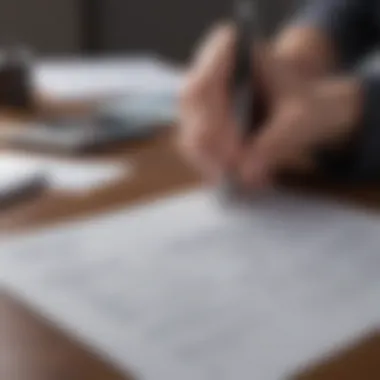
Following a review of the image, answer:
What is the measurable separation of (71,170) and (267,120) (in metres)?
0.21

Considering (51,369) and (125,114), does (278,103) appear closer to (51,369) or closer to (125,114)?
(125,114)

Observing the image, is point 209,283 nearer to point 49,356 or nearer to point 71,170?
point 49,356

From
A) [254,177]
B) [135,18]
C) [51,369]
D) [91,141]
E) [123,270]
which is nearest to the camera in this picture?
[51,369]

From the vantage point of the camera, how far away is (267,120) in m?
0.87

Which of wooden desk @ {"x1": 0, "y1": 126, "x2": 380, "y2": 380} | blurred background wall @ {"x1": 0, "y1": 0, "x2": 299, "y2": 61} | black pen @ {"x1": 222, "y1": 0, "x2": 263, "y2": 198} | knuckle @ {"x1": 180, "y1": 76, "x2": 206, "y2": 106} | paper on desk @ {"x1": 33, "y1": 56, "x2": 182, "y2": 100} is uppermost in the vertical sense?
blurred background wall @ {"x1": 0, "y1": 0, "x2": 299, "y2": 61}

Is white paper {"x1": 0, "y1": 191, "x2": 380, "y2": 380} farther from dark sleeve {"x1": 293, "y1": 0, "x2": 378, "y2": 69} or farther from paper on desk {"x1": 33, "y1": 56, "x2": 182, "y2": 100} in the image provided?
paper on desk {"x1": 33, "y1": 56, "x2": 182, "y2": 100}

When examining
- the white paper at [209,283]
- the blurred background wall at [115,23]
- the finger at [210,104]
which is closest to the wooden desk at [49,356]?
the white paper at [209,283]

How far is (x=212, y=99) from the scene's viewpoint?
0.86m

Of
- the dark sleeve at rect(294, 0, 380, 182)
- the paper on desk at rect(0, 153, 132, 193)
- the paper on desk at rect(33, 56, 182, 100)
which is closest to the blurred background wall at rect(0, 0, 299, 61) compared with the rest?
the paper on desk at rect(33, 56, 182, 100)

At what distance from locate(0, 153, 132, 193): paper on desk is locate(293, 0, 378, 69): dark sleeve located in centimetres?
38

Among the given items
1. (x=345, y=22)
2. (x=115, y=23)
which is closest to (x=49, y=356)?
(x=345, y=22)

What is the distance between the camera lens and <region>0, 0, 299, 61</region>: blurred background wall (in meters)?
2.55

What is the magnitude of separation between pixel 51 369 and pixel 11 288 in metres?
0.11

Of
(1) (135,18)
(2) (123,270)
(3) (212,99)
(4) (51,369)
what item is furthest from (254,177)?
(1) (135,18)
